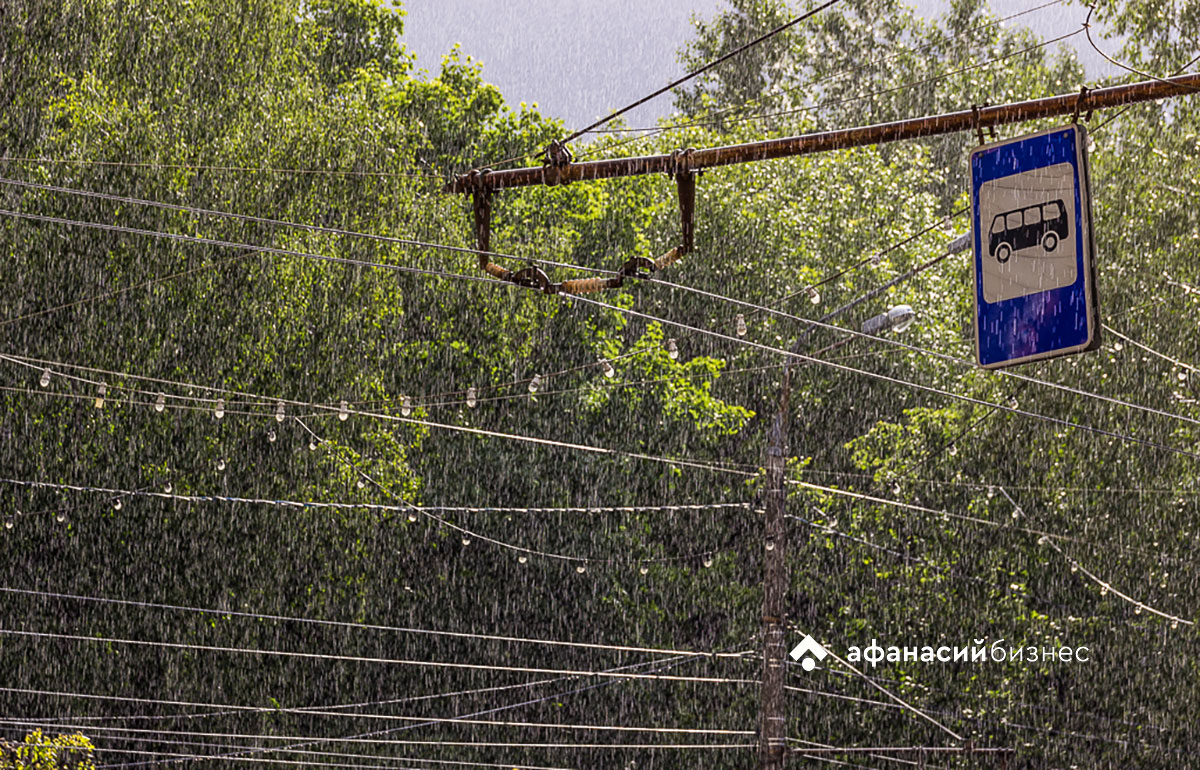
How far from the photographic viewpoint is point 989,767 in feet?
72.8

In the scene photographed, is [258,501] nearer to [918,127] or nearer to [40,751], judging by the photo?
[40,751]

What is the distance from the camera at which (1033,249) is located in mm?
7035

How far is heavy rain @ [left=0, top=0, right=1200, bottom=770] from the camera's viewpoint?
18.6 metres

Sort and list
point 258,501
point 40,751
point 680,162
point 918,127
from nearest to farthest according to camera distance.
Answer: point 918,127
point 680,162
point 40,751
point 258,501

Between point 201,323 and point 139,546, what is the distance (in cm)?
357

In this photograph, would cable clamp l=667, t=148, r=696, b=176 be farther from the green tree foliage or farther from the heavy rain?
the green tree foliage

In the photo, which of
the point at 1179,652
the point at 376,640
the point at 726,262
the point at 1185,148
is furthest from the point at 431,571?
the point at 1185,148

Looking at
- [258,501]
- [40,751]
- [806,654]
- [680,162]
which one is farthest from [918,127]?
[806,654]

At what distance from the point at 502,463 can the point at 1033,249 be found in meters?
18.3

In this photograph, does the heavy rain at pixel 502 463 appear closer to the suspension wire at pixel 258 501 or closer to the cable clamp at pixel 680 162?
the suspension wire at pixel 258 501

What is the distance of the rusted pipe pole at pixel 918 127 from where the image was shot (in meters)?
6.62

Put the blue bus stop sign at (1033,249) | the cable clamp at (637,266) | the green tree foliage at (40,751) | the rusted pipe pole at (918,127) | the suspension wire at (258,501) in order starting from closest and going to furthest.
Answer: the rusted pipe pole at (918,127) < the blue bus stop sign at (1033,249) < the cable clamp at (637,266) < the green tree foliage at (40,751) < the suspension wire at (258,501)

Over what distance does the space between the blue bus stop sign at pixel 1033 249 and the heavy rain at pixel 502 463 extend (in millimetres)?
5881

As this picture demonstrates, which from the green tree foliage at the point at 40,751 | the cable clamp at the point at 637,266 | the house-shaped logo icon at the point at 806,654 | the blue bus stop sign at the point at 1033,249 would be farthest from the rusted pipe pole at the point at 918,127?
the house-shaped logo icon at the point at 806,654
